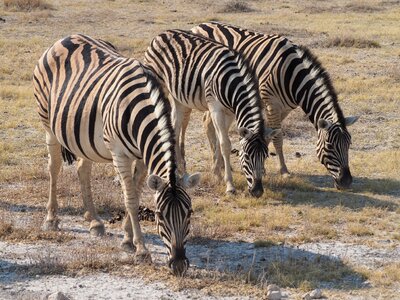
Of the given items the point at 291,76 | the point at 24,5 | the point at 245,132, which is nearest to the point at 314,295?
the point at 245,132

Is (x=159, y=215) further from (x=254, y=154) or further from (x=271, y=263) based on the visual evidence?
(x=254, y=154)

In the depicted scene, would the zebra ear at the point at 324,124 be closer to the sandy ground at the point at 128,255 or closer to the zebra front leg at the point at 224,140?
the zebra front leg at the point at 224,140

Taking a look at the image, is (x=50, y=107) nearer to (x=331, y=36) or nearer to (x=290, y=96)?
(x=290, y=96)

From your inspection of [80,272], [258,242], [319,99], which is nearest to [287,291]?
[258,242]

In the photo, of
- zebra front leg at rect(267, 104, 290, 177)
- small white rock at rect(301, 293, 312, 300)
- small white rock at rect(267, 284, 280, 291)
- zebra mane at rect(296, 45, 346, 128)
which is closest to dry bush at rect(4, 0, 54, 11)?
zebra front leg at rect(267, 104, 290, 177)

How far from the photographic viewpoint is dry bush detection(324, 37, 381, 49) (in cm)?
2314

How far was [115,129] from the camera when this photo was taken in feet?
25.1

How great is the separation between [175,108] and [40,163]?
228cm

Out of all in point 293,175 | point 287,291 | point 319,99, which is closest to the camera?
point 287,291

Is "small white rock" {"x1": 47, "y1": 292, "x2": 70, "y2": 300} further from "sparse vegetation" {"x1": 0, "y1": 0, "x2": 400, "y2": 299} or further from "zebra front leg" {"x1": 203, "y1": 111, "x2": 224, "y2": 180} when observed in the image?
"zebra front leg" {"x1": 203, "y1": 111, "x2": 224, "y2": 180}

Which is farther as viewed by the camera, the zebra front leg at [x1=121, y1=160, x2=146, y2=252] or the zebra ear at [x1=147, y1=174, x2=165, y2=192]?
the zebra front leg at [x1=121, y1=160, x2=146, y2=252]

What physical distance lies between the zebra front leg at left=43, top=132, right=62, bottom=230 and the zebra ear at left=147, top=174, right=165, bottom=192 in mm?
2451

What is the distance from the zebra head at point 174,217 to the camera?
6.91m

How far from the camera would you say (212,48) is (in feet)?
35.8
